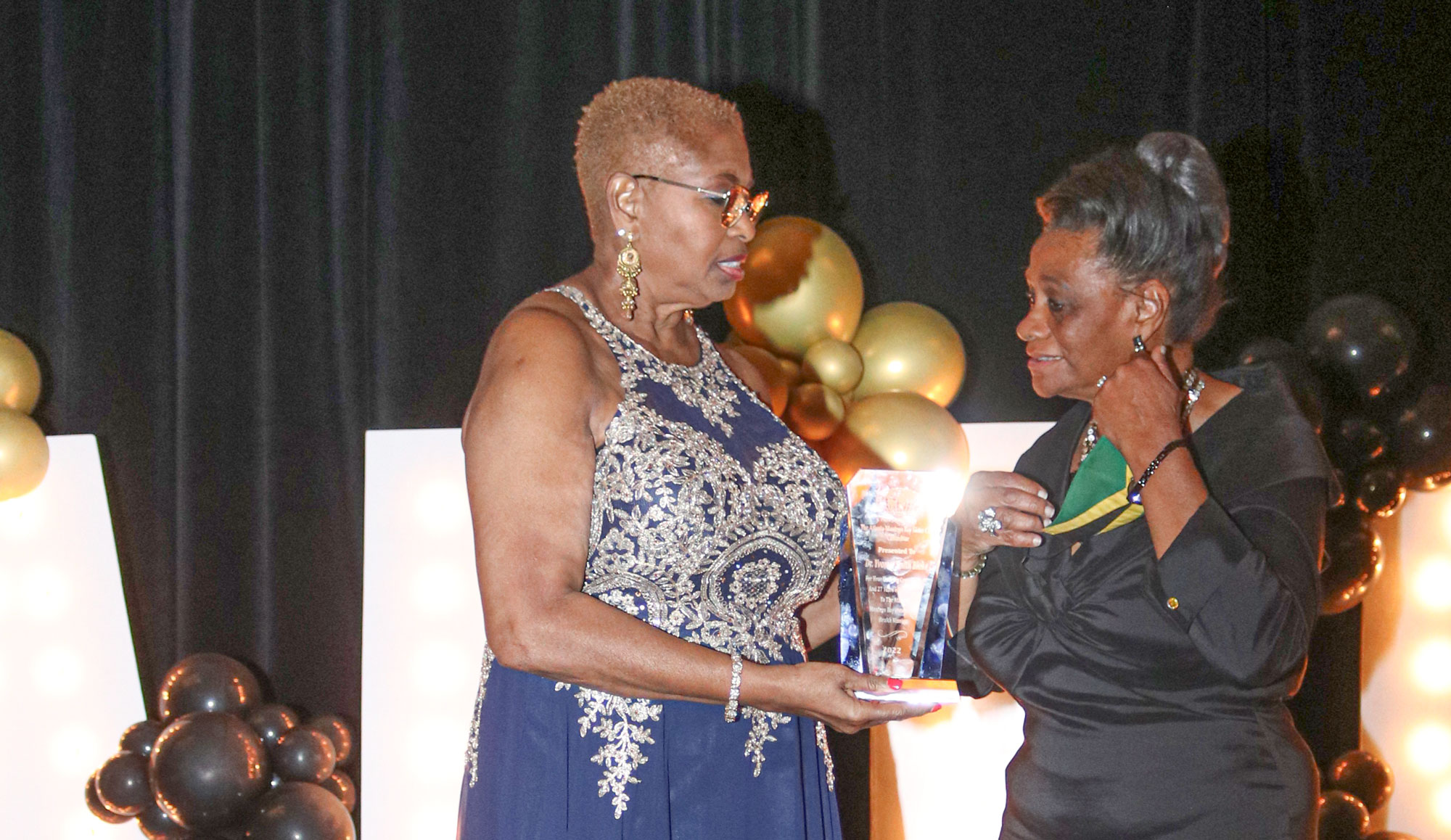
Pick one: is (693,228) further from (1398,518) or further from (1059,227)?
(1398,518)

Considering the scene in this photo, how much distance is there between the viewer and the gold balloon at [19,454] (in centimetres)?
279

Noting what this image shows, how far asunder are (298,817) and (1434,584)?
309 cm

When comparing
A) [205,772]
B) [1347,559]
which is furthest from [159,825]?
[1347,559]

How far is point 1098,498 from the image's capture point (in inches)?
64.4

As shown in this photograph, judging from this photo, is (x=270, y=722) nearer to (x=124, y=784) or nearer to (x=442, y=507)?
(x=124, y=784)

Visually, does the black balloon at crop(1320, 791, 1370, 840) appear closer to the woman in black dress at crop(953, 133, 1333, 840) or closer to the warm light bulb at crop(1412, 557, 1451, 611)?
the warm light bulb at crop(1412, 557, 1451, 611)

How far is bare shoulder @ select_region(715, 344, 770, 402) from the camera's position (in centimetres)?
208

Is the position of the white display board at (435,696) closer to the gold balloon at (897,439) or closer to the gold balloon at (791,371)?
the gold balloon at (897,439)

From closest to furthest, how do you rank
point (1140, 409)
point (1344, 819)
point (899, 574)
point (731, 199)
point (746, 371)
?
1. point (1140, 409)
2. point (899, 574)
3. point (731, 199)
4. point (746, 371)
5. point (1344, 819)

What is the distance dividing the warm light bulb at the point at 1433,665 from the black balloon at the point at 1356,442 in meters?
0.66

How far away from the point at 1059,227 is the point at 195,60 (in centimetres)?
263

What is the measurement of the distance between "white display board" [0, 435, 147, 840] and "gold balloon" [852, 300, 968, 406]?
6.62 ft

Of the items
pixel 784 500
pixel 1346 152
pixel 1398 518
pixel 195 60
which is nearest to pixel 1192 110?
pixel 1346 152

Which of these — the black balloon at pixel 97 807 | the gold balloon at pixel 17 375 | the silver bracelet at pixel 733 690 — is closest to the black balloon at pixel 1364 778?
the silver bracelet at pixel 733 690
